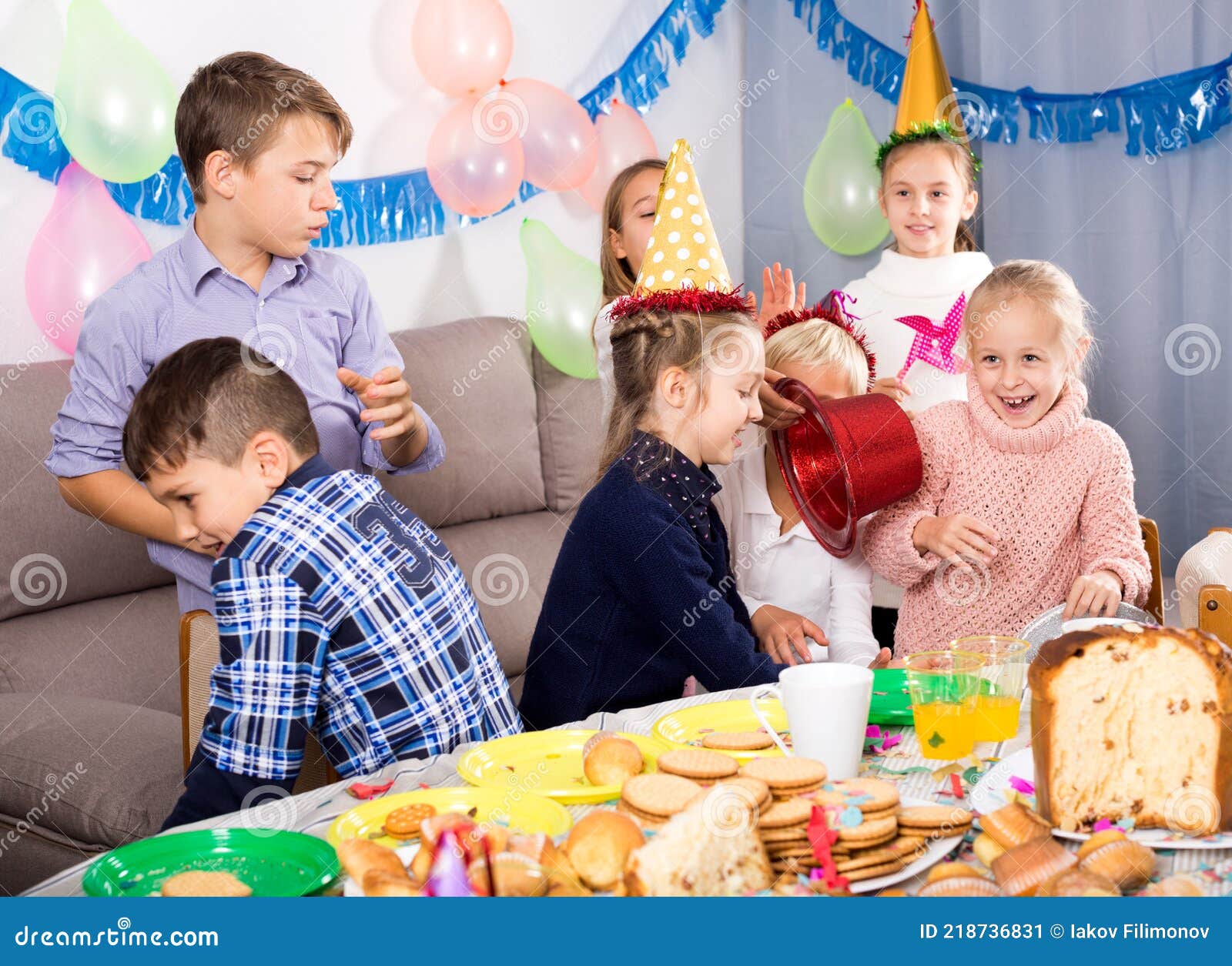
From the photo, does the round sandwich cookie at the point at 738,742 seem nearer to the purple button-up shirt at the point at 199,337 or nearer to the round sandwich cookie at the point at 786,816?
the round sandwich cookie at the point at 786,816

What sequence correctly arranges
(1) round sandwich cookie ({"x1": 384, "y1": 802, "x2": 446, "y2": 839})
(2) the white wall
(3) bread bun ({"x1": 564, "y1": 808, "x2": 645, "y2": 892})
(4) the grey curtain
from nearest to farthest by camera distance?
(3) bread bun ({"x1": 564, "y1": 808, "x2": 645, "y2": 892}) < (1) round sandwich cookie ({"x1": 384, "y1": 802, "x2": 446, "y2": 839}) < (2) the white wall < (4) the grey curtain

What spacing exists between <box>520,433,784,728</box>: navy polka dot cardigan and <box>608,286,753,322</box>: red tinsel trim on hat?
22 centimetres

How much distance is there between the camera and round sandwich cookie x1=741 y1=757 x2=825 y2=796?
83 cm

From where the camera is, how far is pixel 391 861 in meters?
0.77

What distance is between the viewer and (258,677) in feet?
3.68

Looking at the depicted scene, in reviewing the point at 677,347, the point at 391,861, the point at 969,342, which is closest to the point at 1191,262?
the point at 969,342

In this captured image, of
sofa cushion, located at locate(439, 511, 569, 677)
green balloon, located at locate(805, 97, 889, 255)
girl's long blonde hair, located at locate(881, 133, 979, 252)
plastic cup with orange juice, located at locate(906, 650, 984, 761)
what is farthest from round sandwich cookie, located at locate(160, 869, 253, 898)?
green balloon, located at locate(805, 97, 889, 255)

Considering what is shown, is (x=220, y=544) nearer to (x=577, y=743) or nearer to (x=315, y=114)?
(x=577, y=743)

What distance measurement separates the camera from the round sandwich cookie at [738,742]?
1.00 meters

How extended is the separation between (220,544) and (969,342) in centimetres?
110

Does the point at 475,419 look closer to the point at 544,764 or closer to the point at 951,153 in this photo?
the point at 951,153
